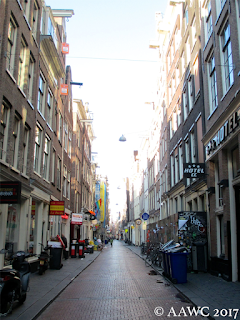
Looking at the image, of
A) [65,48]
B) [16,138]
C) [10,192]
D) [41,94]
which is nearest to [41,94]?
[41,94]

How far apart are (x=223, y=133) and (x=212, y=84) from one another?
3.70 metres

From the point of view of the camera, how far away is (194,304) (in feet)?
27.4

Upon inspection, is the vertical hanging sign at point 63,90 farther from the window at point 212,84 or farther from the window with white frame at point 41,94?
the window at point 212,84

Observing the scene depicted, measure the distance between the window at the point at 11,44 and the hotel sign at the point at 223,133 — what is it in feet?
27.1

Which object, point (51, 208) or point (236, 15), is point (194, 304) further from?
point (51, 208)

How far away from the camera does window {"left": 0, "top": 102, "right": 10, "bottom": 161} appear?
1175 cm

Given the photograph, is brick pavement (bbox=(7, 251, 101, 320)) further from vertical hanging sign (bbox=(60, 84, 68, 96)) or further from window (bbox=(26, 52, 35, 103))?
vertical hanging sign (bbox=(60, 84, 68, 96))

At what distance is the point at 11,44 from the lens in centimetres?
1292

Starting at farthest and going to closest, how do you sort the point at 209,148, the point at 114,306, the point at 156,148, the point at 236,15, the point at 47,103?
the point at 156,148 → the point at 47,103 → the point at 209,148 → the point at 236,15 → the point at 114,306

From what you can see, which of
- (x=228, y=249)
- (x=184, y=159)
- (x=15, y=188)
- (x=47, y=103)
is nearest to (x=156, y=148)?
(x=184, y=159)

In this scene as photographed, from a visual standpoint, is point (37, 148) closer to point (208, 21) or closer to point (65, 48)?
point (65, 48)

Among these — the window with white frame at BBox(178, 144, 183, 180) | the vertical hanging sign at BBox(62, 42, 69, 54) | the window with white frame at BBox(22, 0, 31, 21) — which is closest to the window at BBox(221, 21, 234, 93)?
the window with white frame at BBox(22, 0, 31, 21)

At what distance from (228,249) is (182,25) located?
16.2 meters

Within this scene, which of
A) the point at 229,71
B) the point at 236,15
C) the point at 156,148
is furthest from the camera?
the point at 156,148
